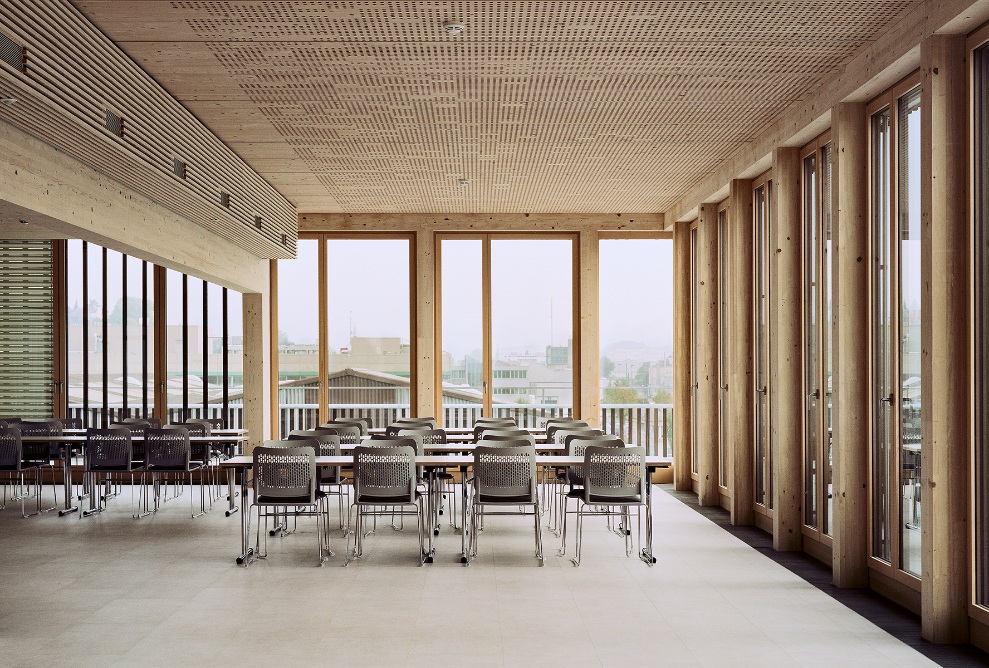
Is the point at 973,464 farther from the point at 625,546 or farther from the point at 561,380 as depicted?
the point at 561,380

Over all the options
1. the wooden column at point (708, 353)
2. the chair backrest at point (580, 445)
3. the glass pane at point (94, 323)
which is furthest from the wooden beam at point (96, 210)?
the wooden column at point (708, 353)

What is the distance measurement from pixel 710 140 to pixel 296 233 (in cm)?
639

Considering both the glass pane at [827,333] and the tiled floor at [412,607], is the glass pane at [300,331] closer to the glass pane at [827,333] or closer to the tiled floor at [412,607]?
the tiled floor at [412,607]

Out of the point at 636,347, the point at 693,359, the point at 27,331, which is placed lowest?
the point at 693,359

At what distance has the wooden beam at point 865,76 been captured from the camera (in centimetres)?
504

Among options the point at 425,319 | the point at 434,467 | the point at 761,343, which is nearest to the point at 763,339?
the point at 761,343

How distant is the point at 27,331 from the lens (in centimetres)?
1304

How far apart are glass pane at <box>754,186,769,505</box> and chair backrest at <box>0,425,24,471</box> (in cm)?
831

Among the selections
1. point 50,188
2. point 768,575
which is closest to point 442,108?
point 50,188

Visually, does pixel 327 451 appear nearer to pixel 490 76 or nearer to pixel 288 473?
pixel 288 473

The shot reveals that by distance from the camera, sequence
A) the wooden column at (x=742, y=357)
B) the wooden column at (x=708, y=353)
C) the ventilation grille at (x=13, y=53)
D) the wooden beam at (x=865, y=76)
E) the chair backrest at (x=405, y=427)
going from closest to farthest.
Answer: the ventilation grille at (x=13, y=53) < the wooden beam at (x=865, y=76) < the wooden column at (x=742, y=357) < the chair backrest at (x=405, y=427) < the wooden column at (x=708, y=353)

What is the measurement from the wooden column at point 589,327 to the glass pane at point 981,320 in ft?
27.2

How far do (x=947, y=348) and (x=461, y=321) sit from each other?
889 cm

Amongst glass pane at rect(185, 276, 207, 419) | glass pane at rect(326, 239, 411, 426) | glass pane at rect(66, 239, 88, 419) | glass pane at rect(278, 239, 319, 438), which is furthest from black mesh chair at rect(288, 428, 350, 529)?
glass pane at rect(66, 239, 88, 419)
